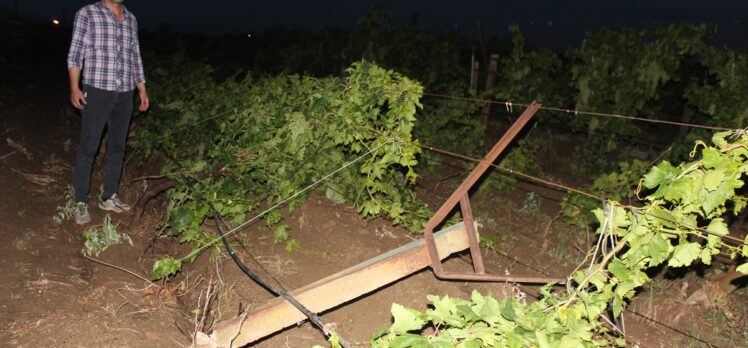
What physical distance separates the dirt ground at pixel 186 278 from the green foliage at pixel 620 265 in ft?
2.19

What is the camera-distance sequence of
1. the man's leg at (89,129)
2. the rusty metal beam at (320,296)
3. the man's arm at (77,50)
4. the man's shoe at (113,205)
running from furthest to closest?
the man's shoe at (113,205), the man's leg at (89,129), the man's arm at (77,50), the rusty metal beam at (320,296)

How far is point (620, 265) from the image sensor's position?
196 centimetres

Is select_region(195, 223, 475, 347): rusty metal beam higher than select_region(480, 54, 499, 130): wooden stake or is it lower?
higher

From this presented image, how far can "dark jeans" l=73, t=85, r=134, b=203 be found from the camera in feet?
13.0

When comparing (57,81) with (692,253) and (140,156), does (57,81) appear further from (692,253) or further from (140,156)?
(692,253)

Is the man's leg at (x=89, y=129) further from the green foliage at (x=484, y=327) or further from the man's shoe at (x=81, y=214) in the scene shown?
the green foliage at (x=484, y=327)

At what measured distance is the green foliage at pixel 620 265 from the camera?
1636mm

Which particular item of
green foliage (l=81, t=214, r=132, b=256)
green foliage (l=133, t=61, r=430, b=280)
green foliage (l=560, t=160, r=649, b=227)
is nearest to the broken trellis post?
green foliage (l=133, t=61, r=430, b=280)

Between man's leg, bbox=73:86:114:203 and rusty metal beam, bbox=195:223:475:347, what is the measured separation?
8.39 feet

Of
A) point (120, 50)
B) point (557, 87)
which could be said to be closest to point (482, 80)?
point (557, 87)

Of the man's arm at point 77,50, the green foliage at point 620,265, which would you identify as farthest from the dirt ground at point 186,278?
the man's arm at point 77,50

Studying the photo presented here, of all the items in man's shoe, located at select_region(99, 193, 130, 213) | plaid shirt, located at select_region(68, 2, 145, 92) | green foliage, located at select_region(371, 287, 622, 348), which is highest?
plaid shirt, located at select_region(68, 2, 145, 92)

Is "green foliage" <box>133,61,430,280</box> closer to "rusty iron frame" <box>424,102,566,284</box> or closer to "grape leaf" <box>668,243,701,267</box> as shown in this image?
"rusty iron frame" <box>424,102,566,284</box>

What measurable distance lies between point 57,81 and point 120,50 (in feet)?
33.9
